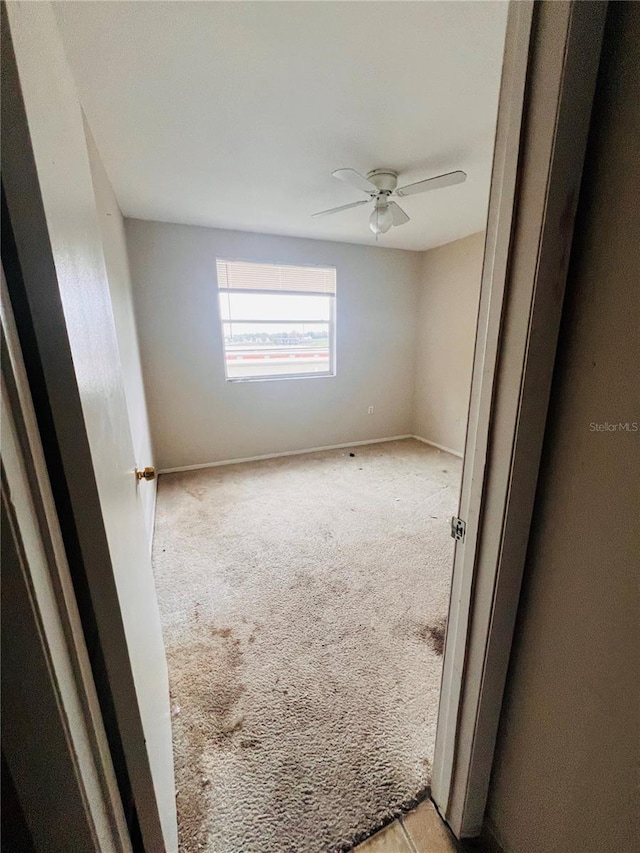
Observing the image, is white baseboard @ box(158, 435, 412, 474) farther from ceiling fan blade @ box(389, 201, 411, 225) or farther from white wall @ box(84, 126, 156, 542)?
ceiling fan blade @ box(389, 201, 411, 225)

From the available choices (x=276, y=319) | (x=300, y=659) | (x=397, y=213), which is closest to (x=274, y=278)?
(x=276, y=319)

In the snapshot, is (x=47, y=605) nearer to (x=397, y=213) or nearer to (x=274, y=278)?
(x=397, y=213)

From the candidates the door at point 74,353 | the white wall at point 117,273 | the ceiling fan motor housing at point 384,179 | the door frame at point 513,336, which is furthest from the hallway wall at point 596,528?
the ceiling fan motor housing at point 384,179

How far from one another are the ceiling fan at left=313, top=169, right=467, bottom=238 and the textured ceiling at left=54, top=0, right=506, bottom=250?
119 mm

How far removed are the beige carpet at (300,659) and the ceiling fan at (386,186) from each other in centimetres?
229

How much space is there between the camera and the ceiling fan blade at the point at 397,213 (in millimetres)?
2383

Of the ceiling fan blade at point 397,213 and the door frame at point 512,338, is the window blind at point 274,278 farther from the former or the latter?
the door frame at point 512,338

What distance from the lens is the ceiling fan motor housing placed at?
2.24 m

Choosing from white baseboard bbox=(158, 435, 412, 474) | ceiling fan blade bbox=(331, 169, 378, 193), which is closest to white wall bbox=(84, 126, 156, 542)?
white baseboard bbox=(158, 435, 412, 474)

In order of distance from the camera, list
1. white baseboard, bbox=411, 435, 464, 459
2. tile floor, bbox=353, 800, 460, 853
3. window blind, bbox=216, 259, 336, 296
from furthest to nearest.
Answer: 1. white baseboard, bbox=411, 435, 464, 459
2. window blind, bbox=216, 259, 336, 296
3. tile floor, bbox=353, 800, 460, 853

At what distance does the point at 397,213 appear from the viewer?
2.45 metres

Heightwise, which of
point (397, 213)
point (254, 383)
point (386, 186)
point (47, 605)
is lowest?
point (254, 383)

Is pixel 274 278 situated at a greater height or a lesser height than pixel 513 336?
greater

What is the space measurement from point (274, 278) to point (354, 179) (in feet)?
6.53
